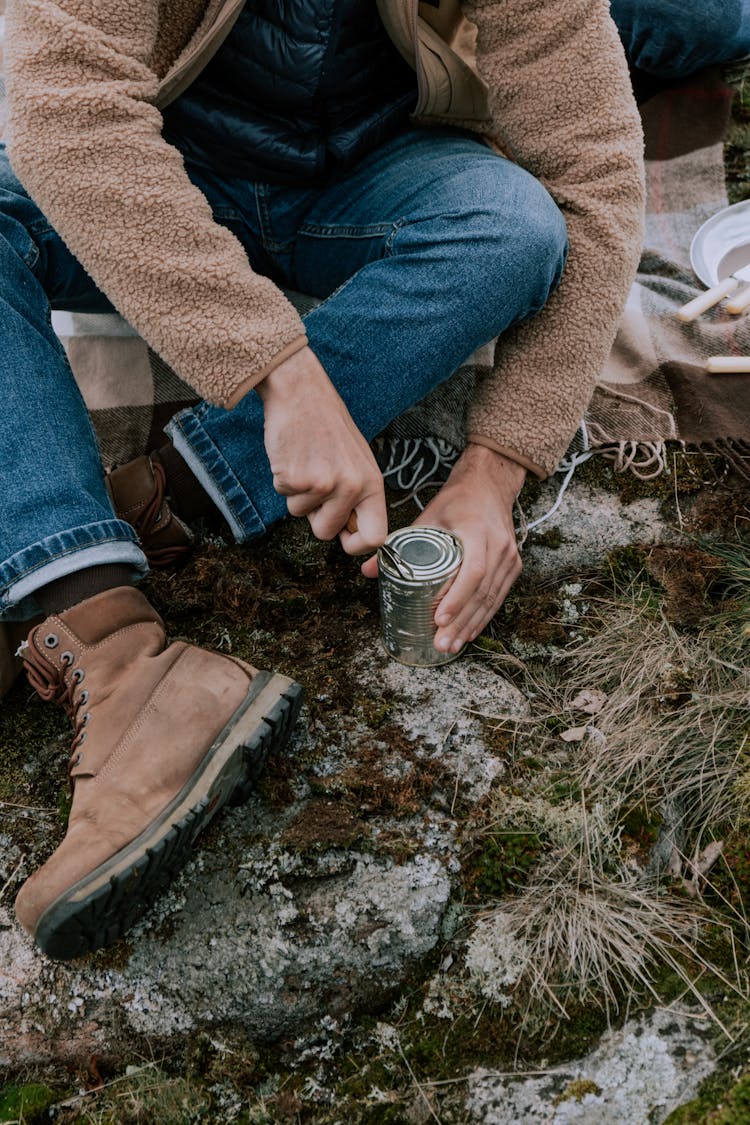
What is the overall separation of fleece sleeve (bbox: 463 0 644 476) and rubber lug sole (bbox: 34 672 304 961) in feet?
2.91

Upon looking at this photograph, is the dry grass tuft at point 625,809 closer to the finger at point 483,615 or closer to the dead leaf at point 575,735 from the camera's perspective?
the dead leaf at point 575,735

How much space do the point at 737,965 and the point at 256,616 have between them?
1301 mm

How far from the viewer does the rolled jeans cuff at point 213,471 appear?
2.20 m

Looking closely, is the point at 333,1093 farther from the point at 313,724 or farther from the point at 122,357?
the point at 122,357

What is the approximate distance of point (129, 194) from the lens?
181 cm

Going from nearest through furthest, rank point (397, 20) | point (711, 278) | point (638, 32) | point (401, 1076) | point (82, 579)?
point (401, 1076)
point (82, 579)
point (397, 20)
point (711, 278)
point (638, 32)

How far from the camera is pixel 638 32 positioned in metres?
3.56

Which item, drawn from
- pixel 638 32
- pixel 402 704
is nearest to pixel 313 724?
pixel 402 704

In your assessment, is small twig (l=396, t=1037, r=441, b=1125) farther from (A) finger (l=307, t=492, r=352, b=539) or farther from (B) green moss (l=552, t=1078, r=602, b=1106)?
(A) finger (l=307, t=492, r=352, b=539)

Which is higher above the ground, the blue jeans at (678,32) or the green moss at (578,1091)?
the blue jeans at (678,32)

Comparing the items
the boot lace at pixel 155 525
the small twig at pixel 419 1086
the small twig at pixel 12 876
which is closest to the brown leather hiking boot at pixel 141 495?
the boot lace at pixel 155 525

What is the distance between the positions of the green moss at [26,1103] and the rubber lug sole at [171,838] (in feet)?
0.95

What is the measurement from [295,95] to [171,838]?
5.37ft

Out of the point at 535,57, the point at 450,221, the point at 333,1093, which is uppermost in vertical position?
the point at 535,57
